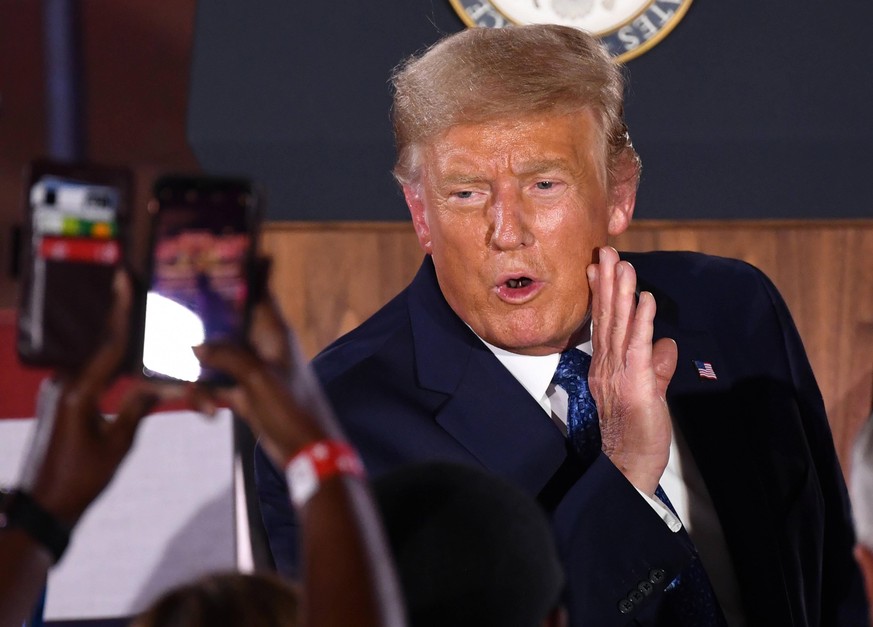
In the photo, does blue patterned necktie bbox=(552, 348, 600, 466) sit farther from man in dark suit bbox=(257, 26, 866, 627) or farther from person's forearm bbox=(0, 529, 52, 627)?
person's forearm bbox=(0, 529, 52, 627)

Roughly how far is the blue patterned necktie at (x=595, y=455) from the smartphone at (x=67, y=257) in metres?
0.76

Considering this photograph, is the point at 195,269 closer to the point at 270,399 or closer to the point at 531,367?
the point at 270,399

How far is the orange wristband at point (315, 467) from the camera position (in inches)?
25.3

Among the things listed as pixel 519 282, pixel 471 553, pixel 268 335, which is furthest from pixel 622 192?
pixel 268 335

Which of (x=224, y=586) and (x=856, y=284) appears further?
(x=856, y=284)

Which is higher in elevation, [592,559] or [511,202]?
[511,202]

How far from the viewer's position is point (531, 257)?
4.60 ft

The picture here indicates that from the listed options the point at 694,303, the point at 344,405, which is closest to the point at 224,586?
the point at 344,405

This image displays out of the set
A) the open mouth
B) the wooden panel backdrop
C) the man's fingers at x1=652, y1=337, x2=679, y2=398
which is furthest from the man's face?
the wooden panel backdrop

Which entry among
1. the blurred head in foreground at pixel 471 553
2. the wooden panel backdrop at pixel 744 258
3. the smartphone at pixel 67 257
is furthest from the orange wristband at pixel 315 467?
the wooden panel backdrop at pixel 744 258

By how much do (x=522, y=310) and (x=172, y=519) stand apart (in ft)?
3.06

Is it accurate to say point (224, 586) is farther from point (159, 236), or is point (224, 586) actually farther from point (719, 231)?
point (719, 231)

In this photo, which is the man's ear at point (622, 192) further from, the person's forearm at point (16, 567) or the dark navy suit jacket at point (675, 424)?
the person's forearm at point (16, 567)

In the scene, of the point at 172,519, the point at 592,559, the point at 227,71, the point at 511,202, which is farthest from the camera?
the point at 227,71
